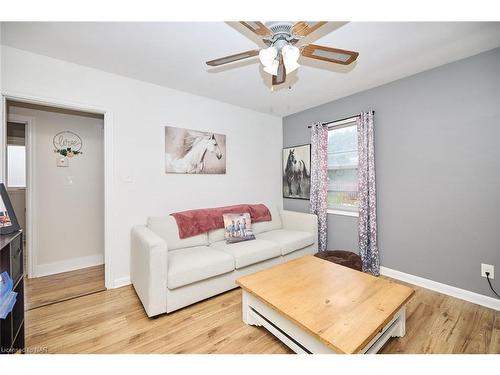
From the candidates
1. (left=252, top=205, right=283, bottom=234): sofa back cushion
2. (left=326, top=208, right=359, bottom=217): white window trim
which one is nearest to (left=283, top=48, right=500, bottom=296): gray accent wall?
(left=326, top=208, right=359, bottom=217): white window trim

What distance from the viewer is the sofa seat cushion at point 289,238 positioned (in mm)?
2758

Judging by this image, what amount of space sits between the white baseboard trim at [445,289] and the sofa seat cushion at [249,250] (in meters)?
1.44

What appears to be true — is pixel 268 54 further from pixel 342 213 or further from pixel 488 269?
pixel 488 269

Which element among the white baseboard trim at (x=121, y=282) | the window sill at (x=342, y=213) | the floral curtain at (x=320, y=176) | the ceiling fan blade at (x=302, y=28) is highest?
the ceiling fan blade at (x=302, y=28)

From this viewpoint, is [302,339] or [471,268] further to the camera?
[471,268]

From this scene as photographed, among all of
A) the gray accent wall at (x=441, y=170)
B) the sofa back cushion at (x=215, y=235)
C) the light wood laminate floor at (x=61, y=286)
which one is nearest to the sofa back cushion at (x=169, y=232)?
the sofa back cushion at (x=215, y=235)

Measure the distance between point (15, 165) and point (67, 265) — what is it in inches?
90.5

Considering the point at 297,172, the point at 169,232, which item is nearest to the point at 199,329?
the point at 169,232

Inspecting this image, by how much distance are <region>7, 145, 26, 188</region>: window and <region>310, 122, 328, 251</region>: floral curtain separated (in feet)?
16.1

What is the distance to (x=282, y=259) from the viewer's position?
2.76 meters

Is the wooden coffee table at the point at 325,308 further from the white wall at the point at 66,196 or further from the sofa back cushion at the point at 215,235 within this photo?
the white wall at the point at 66,196

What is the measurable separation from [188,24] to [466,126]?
274cm
